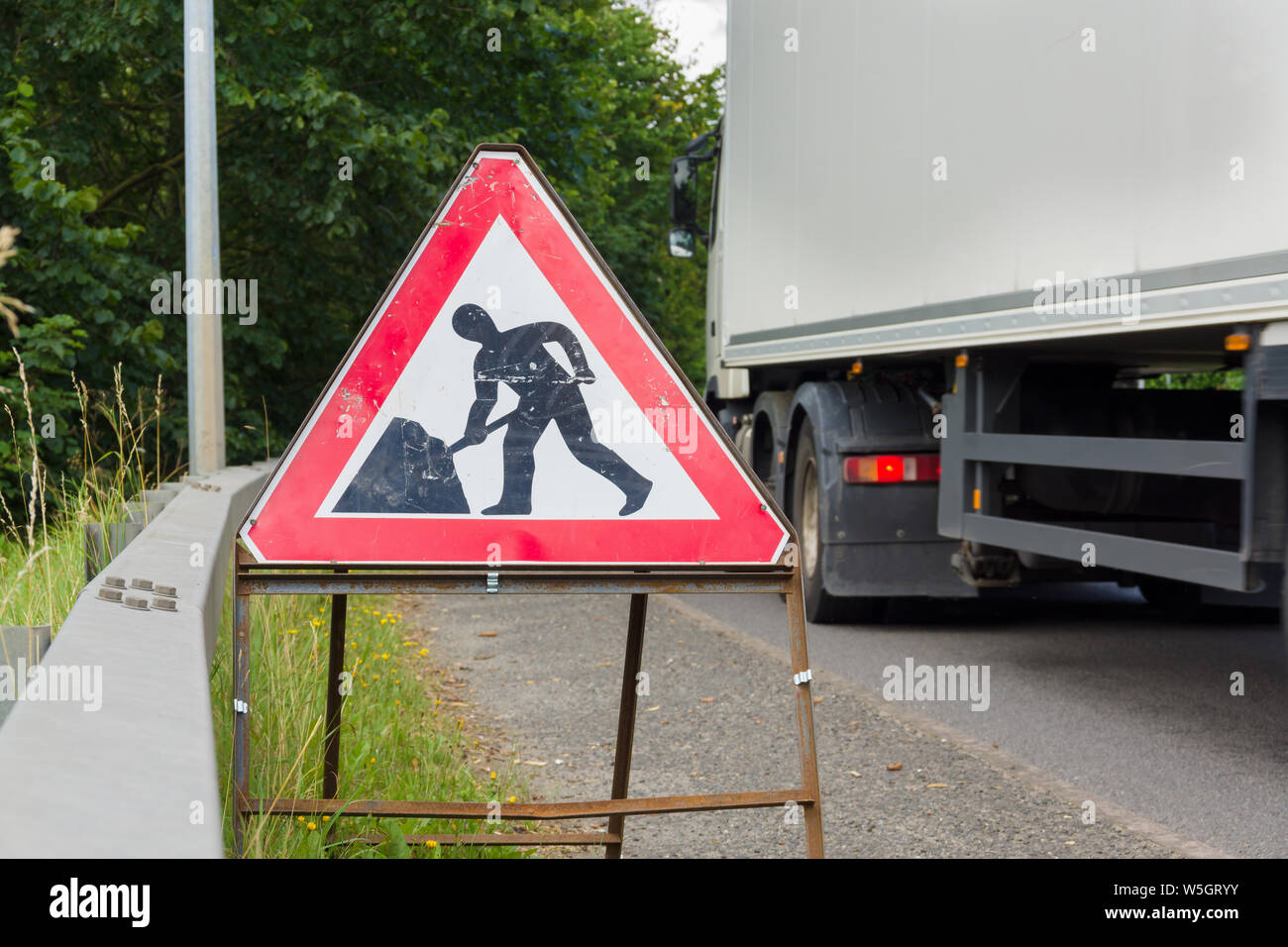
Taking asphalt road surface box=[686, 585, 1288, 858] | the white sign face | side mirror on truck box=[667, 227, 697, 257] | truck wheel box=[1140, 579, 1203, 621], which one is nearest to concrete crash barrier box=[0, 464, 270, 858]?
the white sign face

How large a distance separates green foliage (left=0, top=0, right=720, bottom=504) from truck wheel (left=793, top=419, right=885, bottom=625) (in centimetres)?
511

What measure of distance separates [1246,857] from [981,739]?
171 centimetres

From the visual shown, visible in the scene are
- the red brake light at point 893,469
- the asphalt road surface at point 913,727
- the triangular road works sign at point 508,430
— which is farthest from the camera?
the red brake light at point 893,469

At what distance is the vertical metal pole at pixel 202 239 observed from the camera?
8.88m

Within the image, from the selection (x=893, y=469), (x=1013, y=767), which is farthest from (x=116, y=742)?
(x=893, y=469)

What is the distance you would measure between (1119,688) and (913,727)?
148 centimetres

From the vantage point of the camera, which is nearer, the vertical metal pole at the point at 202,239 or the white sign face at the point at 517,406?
the white sign face at the point at 517,406

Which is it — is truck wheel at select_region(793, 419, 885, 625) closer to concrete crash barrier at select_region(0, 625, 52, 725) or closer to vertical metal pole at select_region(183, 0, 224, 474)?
vertical metal pole at select_region(183, 0, 224, 474)

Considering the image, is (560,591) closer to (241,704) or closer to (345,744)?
(241,704)

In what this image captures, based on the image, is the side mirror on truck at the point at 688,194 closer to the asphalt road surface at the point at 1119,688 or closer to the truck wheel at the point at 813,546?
the truck wheel at the point at 813,546

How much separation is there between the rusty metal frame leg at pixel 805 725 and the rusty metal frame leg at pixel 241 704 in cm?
104

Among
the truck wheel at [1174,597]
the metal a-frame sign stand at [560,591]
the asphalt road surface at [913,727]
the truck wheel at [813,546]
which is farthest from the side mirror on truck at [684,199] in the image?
the metal a-frame sign stand at [560,591]

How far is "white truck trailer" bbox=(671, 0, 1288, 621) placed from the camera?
515 centimetres
